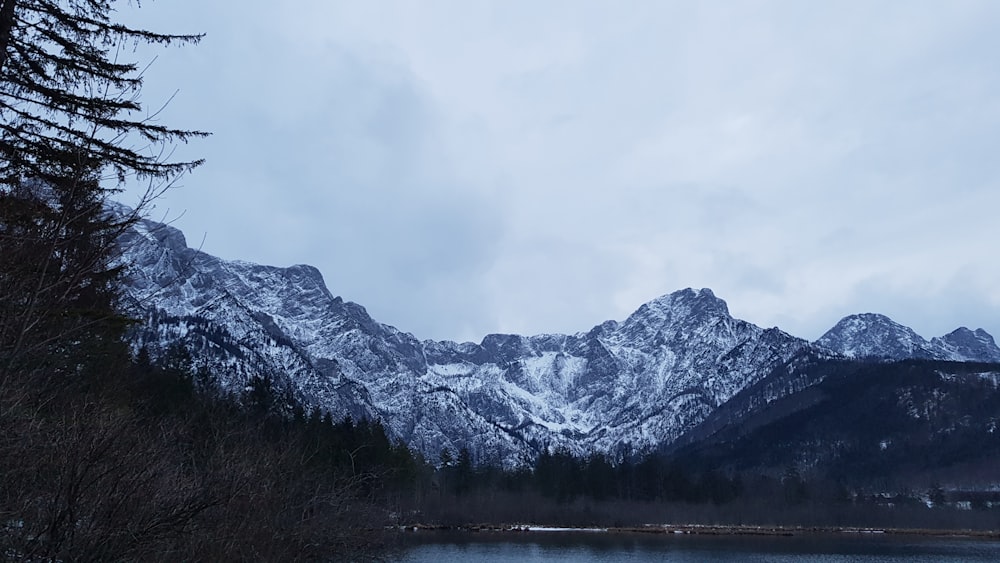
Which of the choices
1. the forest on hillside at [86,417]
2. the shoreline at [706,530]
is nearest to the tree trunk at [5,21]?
the forest on hillside at [86,417]

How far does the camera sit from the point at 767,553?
82.8 meters

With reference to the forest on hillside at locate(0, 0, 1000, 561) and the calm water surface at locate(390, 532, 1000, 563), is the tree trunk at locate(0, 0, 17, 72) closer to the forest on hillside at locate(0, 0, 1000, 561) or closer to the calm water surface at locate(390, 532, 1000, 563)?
the forest on hillside at locate(0, 0, 1000, 561)

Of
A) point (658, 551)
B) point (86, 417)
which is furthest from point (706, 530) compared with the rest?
point (86, 417)

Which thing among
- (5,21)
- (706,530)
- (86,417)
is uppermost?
(5,21)

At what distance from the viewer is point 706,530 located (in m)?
132

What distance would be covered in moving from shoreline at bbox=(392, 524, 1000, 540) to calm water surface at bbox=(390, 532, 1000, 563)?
14686mm

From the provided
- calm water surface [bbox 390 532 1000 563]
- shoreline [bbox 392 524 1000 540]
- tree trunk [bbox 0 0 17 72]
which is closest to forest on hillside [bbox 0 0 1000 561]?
tree trunk [bbox 0 0 17 72]

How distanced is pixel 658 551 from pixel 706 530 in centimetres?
5505

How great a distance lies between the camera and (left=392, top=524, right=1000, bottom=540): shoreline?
11856 cm

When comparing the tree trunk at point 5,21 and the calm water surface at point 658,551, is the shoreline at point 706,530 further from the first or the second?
the tree trunk at point 5,21

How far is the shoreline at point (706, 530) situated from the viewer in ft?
389

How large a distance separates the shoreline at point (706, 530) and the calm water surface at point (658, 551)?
48.2 ft

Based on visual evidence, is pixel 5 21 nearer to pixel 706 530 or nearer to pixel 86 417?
pixel 86 417

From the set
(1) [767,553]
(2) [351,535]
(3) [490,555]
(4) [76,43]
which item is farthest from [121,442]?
(1) [767,553]
